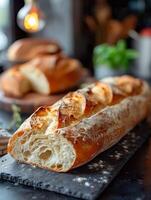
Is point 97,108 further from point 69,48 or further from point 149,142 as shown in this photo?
point 69,48

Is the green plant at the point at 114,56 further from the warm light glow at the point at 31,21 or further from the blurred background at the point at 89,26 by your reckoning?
the warm light glow at the point at 31,21

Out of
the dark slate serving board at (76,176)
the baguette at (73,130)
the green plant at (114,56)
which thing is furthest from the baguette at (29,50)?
the dark slate serving board at (76,176)

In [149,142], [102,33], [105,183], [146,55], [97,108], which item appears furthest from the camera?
[102,33]

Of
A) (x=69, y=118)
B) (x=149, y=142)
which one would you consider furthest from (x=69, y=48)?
(x=69, y=118)

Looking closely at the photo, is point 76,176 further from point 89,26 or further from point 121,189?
point 89,26

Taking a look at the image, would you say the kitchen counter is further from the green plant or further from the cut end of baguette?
the green plant

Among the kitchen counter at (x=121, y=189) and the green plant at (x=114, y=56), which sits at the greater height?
the green plant at (x=114, y=56)
